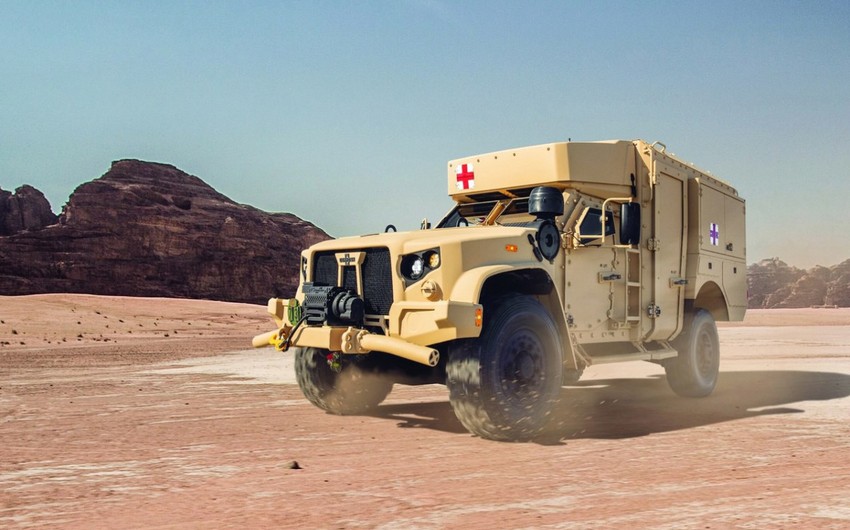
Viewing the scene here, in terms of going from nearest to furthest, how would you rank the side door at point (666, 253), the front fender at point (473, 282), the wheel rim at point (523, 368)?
the front fender at point (473, 282) < the wheel rim at point (523, 368) < the side door at point (666, 253)

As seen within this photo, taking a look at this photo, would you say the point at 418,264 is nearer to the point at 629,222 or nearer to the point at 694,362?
the point at 629,222

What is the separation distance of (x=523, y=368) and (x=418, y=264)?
1.42 m

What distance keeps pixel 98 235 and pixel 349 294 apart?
128511 mm

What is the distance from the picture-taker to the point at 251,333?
37.6 meters

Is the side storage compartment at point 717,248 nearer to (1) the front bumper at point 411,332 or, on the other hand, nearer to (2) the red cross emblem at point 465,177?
(2) the red cross emblem at point 465,177

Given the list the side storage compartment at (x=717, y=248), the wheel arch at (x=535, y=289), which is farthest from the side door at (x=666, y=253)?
the wheel arch at (x=535, y=289)

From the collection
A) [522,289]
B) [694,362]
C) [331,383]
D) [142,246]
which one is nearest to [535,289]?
[522,289]

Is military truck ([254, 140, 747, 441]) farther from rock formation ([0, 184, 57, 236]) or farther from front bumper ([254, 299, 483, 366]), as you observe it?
rock formation ([0, 184, 57, 236])

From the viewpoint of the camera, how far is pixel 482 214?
31.9 ft

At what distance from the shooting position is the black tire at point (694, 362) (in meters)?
11.1

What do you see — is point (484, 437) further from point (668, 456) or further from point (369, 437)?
point (668, 456)

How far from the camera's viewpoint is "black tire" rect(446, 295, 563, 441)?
7.09 meters

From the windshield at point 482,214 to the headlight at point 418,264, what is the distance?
6.05 feet

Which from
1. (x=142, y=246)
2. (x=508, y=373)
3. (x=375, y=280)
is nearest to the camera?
(x=508, y=373)
